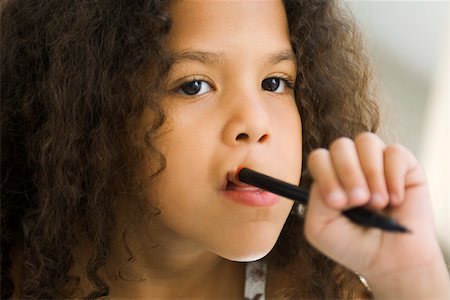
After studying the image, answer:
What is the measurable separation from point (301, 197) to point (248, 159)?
0.13m

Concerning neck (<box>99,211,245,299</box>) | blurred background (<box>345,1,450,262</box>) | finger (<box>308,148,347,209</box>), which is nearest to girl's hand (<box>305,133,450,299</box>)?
finger (<box>308,148,347,209</box>)

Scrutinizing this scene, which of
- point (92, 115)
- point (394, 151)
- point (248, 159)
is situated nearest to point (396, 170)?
point (394, 151)

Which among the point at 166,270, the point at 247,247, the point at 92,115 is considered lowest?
the point at 166,270

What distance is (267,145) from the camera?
63 cm

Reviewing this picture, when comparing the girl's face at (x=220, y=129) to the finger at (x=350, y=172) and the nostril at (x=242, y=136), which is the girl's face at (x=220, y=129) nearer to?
the nostril at (x=242, y=136)

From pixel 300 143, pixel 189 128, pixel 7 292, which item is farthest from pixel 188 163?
pixel 7 292

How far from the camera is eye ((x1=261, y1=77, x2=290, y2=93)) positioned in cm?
68

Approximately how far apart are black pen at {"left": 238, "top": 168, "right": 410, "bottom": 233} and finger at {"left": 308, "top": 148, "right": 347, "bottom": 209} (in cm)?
1

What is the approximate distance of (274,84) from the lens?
687 mm

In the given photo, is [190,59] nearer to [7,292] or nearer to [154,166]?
[154,166]

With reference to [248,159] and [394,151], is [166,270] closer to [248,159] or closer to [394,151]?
[248,159]

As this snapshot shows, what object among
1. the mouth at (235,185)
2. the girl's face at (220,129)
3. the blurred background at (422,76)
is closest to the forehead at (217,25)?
the girl's face at (220,129)

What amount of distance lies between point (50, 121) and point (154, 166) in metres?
0.12

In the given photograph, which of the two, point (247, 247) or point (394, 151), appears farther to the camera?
point (247, 247)
